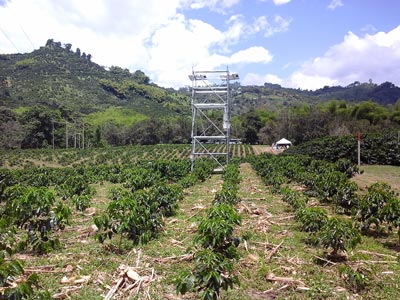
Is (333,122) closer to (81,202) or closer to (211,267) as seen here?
(81,202)

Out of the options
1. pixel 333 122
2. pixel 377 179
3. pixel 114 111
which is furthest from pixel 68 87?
pixel 377 179

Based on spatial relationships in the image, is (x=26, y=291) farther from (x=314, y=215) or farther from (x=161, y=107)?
(x=161, y=107)

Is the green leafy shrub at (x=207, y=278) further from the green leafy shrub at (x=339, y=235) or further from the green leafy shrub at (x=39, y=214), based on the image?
the green leafy shrub at (x=39, y=214)

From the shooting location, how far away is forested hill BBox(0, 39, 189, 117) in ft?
320

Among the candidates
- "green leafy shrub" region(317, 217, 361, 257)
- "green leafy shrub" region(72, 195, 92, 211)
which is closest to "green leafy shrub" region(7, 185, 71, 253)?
"green leafy shrub" region(72, 195, 92, 211)

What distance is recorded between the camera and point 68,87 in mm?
111062

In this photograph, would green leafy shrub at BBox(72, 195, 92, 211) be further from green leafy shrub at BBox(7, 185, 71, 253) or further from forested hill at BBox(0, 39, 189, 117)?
forested hill at BBox(0, 39, 189, 117)

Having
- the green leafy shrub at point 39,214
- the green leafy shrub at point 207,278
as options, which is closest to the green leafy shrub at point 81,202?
the green leafy shrub at point 39,214

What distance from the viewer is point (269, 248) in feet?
25.6

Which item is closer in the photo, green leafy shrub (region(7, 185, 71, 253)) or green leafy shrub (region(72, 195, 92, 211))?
green leafy shrub (region(7, 185, 71, 253))

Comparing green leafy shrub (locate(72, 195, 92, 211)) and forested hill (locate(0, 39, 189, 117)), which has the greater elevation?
forested hill (locate(0, 39, 189, 117))

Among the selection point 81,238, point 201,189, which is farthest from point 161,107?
point 81,238

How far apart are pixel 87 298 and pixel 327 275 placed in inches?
166

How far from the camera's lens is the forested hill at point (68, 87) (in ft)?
320
